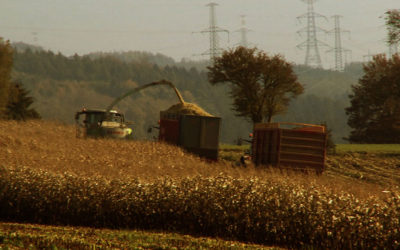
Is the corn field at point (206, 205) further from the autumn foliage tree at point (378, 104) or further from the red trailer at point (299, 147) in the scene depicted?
the autumn foliage tree at point (378, 104)

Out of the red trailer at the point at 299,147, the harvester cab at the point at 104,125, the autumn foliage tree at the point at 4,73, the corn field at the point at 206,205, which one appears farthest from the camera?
the autumn foliage tree at the point at 4,73


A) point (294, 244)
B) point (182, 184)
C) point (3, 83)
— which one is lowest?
point (294, 244)

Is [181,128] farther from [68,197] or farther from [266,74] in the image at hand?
[266,74]

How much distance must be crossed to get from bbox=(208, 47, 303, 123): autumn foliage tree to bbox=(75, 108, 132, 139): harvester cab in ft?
55.1

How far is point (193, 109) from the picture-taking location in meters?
37.2

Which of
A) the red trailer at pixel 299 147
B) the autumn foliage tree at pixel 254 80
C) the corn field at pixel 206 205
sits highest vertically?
the autumn foliage tree at pixel 254 80

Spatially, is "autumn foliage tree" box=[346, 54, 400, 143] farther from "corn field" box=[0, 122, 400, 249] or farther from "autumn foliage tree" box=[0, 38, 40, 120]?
"corn field" box=[0, 122, 400, 249]

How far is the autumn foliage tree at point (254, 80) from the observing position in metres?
49.0

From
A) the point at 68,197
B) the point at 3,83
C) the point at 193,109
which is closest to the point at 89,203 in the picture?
the point at 68,197

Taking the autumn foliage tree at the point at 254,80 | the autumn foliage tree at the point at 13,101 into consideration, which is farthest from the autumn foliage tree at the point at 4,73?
the autumn foliage tree at the point at 254,80

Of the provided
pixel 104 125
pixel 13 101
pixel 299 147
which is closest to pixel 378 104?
pixel 13 101

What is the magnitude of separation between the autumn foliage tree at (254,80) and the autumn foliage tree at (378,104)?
17778 millimetres

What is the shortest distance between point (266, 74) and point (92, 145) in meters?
26.8

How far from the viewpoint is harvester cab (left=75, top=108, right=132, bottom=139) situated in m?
33.5
